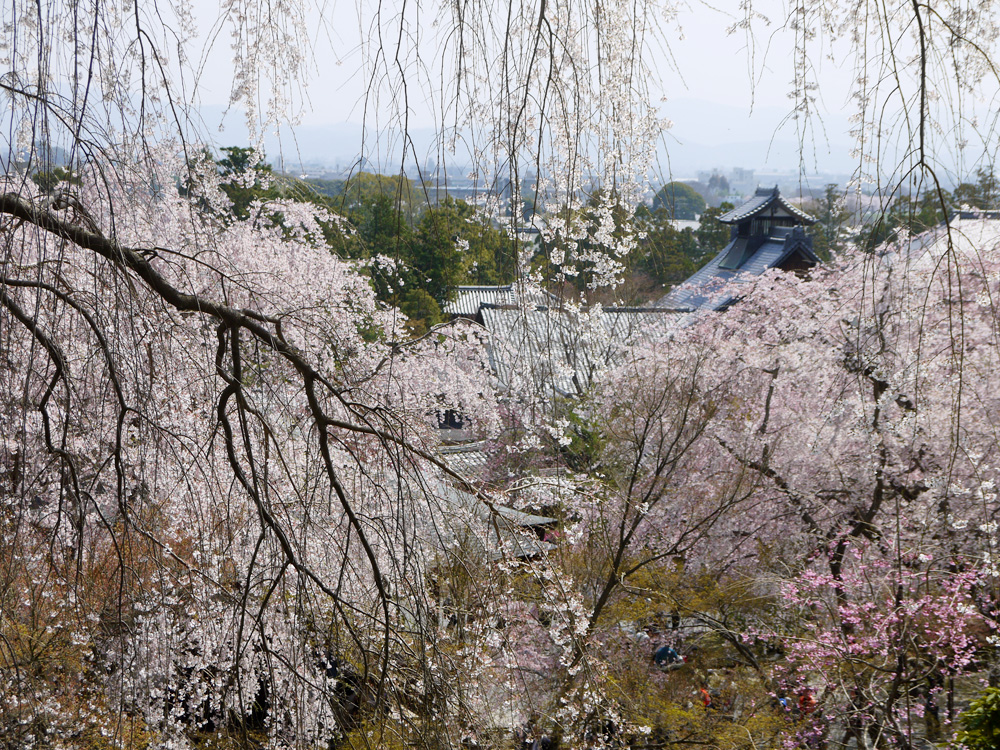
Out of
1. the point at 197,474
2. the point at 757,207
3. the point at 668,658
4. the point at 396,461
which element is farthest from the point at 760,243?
the point at 396,461

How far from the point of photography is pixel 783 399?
23.6 ft

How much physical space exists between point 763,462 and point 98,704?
5198 millimetres

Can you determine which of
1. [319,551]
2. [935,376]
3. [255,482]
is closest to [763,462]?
[935,376]

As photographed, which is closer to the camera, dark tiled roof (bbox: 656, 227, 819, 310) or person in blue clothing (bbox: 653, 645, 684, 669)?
person in blue clothing (bbox: 653, 645, 684, 669)

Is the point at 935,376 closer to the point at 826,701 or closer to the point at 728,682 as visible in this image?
the point at 826,701

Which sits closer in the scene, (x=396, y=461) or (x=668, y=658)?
(x=396, y=461)

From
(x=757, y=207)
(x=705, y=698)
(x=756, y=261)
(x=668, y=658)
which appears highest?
(x=757, y=207)

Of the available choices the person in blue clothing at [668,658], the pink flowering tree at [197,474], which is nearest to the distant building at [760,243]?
the person in blue clothing at [668,658]

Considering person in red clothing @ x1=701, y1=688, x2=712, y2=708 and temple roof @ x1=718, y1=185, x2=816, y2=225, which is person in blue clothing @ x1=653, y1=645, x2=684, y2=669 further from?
temple roof @ x1=718, y1=185, x2=816, y2=225

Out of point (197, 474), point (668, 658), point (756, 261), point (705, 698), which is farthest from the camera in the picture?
point (756, 261)

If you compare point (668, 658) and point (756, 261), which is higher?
point (756, 261)

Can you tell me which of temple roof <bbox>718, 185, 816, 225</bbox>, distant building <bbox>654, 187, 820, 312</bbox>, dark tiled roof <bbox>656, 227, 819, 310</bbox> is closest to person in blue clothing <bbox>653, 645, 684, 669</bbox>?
dark tiled roof <bbox>656, 227, 819, 310</bbox>

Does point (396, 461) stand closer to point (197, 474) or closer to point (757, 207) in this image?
point (197, 474)

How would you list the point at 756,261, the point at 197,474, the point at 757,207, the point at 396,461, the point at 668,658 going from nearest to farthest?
the point at 396,461 → the point at 197,474 → the point at 668,658 → the point at 756,261 → the point at 757,207
